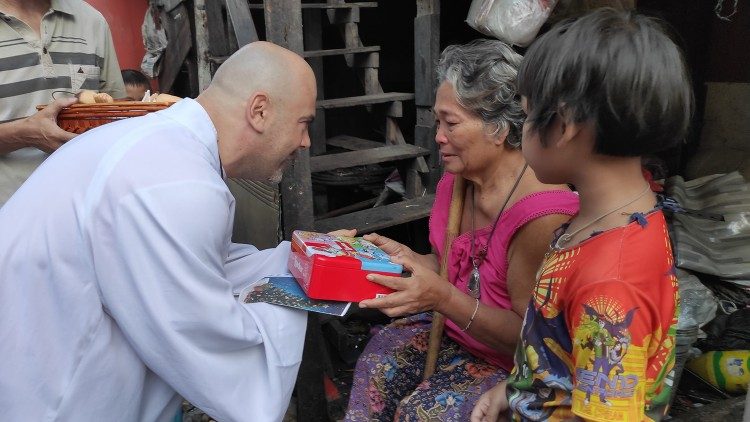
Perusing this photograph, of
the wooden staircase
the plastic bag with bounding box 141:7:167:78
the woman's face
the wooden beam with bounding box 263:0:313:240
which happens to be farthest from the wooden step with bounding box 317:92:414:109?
the plastic bag with bounding box 141:7:167:78

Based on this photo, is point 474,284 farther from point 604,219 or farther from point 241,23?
point 241,23

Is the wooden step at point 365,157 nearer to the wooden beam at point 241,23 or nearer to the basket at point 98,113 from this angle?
the wooden beam at point 241,23

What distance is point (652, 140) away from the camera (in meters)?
1.20

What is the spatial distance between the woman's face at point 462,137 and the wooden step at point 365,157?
1.50m

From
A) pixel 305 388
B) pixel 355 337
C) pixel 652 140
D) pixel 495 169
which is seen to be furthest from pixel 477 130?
pixel 355 337

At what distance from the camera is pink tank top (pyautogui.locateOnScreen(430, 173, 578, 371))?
1.75 m

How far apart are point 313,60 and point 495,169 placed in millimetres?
3513

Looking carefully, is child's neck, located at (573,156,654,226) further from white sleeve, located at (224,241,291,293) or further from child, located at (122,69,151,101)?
child, located at (122,69,151,101)

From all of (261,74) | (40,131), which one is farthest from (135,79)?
Answer: (261,74)

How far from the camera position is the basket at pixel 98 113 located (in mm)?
1956

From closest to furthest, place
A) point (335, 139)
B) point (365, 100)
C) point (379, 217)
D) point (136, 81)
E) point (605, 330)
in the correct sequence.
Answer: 1. point (605, 330)
2. point (379, 217)
3. point (365, 100)
4. point (136, 81)
5. point (335, 139)

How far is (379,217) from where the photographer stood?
11.3ft

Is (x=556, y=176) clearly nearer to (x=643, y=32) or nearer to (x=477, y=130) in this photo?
(x=643, y=32)

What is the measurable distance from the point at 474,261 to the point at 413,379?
54cm
